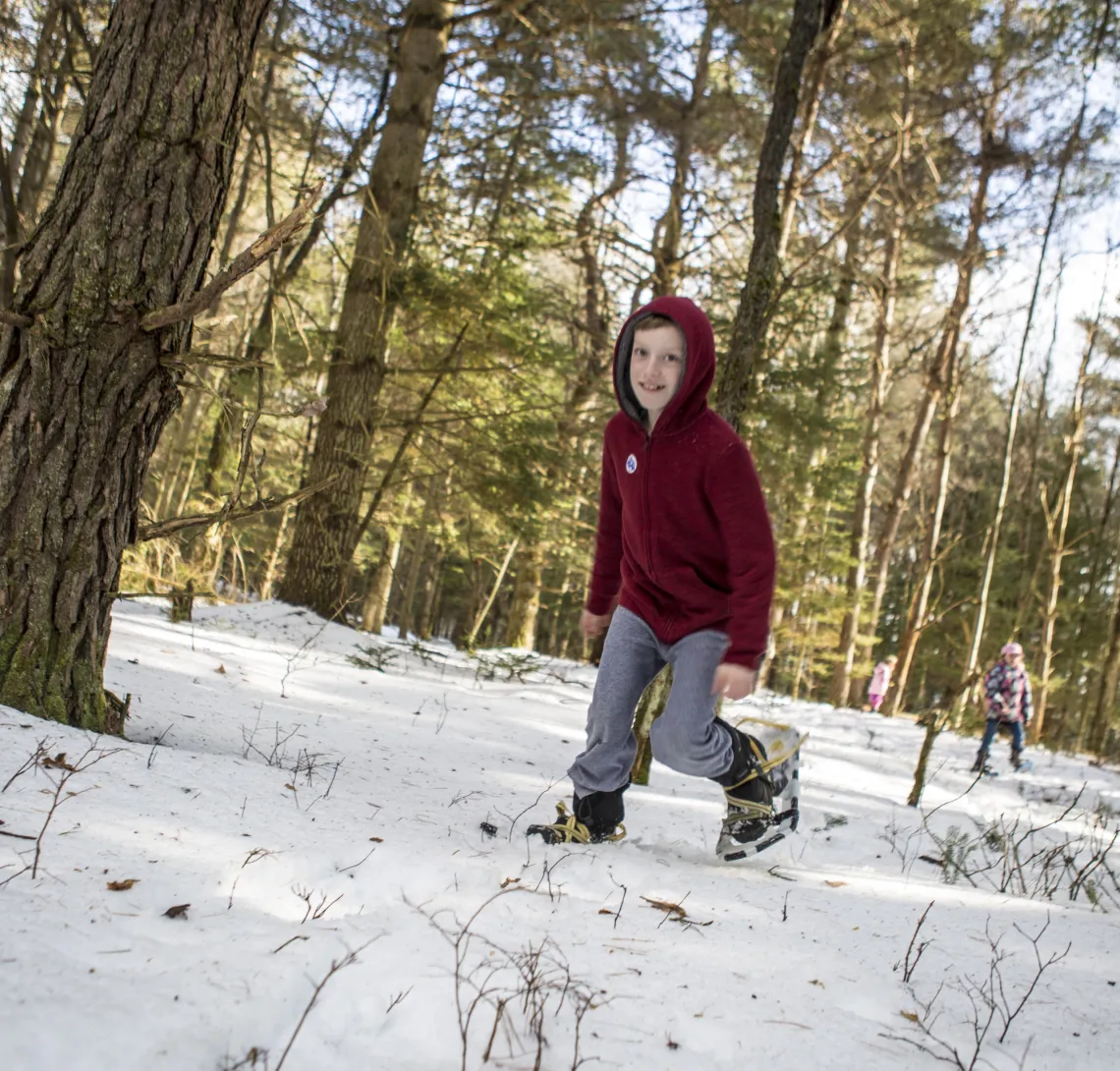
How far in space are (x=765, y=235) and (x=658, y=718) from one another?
2.79 m

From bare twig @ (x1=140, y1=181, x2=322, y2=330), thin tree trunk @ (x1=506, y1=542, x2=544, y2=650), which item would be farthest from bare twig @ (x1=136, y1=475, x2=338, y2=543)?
thin tree trunk @ (x1=506, y1=542, x2=544, y2=650)

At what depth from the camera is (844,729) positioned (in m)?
9.41

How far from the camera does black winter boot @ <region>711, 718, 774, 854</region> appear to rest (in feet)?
9.66

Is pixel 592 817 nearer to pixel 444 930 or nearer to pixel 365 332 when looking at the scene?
pixel 444 930

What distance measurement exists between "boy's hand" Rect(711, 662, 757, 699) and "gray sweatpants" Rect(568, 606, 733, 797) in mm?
106

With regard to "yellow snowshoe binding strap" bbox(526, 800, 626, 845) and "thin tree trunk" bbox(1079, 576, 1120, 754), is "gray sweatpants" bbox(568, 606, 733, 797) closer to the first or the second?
"yellow snowshoe binding strap" bbox(526, 800, 626, 845)

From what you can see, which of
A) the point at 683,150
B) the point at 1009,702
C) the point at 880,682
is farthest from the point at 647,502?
the point at 880,682

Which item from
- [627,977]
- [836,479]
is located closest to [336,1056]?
[627,977]

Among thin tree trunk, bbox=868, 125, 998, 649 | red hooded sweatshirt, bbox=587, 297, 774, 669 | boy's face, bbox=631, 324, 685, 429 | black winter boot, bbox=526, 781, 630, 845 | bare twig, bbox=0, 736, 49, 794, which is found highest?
thin tree trunk, bbox=868, 125, 998, 649

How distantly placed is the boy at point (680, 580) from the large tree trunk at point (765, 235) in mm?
1423

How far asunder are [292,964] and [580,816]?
5.00 ft

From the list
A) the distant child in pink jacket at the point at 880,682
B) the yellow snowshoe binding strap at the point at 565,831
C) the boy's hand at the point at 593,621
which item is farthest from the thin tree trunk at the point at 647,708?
the distant child in pink jacket at the point at 880,682

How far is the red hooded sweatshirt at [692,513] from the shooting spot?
2.59 m

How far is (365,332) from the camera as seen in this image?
759cm
